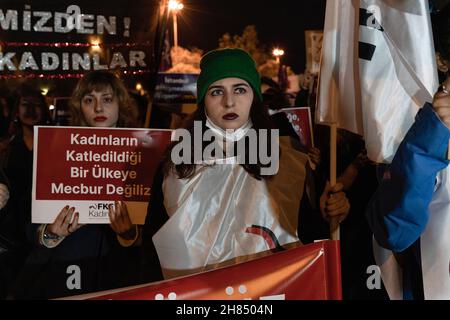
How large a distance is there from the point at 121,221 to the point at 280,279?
1459 millimetres

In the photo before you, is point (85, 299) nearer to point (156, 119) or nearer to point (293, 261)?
point (293, 261)

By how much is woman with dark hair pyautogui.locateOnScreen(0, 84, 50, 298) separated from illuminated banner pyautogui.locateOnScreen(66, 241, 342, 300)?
1.79 metres

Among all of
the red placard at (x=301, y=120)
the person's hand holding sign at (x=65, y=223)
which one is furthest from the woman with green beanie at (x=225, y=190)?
the red placard at (x=301, y=120)

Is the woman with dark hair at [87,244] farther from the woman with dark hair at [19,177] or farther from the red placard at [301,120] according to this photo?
the red placard at [301,120]

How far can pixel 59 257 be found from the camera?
12.2ft

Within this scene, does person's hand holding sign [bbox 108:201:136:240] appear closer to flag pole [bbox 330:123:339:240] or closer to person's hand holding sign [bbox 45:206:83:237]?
person's hand holding sign [bbox 45:206:83:237]

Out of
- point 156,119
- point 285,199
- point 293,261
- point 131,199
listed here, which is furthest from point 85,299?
point 156,119

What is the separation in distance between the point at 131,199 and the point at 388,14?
1.73 metres

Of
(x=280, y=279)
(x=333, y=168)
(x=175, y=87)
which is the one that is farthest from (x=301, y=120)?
(x=175, y=87)

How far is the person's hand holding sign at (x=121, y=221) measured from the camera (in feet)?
12.0

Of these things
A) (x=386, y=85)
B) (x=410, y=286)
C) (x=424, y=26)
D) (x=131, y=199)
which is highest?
(x=424, y=26)

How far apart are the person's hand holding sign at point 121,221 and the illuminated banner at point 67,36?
3.00ft

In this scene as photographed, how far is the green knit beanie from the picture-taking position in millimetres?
3203

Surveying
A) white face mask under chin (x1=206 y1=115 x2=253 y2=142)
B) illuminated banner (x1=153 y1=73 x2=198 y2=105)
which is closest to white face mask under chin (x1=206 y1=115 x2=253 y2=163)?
white face mask under chin (x1=206 y1=115 x2=253 y2=142)
